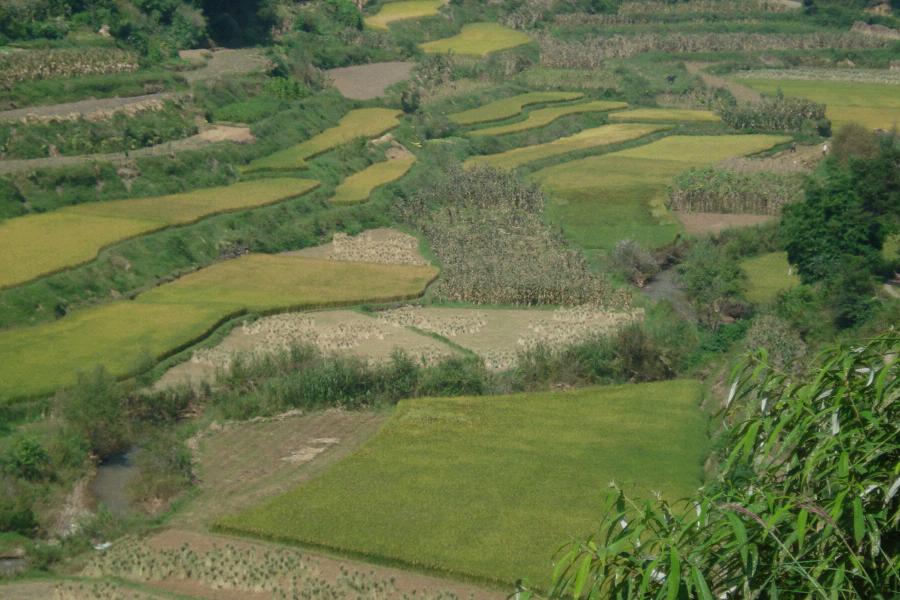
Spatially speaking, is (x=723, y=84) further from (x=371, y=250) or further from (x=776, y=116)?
(x=371, y=250)

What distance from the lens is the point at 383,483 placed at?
27203 millimetres

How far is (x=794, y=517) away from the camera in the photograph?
8.33 meters

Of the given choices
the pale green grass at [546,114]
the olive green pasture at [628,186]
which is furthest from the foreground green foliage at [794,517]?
the pale green grass at [546,114]

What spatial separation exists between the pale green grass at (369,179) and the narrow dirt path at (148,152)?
460 cm

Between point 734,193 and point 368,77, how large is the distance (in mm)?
25304

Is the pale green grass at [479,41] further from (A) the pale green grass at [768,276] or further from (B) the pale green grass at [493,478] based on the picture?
(B) the pale green grass at [493,478]

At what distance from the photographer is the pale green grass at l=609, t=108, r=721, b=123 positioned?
72312 millimetres

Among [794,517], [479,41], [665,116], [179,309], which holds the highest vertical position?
[794,517]

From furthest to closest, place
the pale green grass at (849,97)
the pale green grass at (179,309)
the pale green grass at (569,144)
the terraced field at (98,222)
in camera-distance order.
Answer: the pale green grass at (849,97)
the pale green grass at (569,144)
the terraced field at (98,222)
the pale green grass at (179,309)

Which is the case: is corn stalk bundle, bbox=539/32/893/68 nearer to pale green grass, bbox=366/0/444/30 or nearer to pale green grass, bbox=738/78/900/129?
pale green grass, bbox=366/0/444/30

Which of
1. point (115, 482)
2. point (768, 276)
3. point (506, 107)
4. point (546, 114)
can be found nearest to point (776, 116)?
Result: point (546, 114)

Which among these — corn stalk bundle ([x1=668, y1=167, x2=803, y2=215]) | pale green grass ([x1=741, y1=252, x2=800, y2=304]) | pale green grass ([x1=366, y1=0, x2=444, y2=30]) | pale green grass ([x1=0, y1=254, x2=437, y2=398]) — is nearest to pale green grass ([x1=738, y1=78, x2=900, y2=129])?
corn stalk bundle ([x1=668, y1=167, x2=803, y2=215])

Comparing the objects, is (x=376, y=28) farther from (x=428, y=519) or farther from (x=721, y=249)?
(x=428, y=519)

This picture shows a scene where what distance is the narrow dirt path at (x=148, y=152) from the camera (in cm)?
4819
